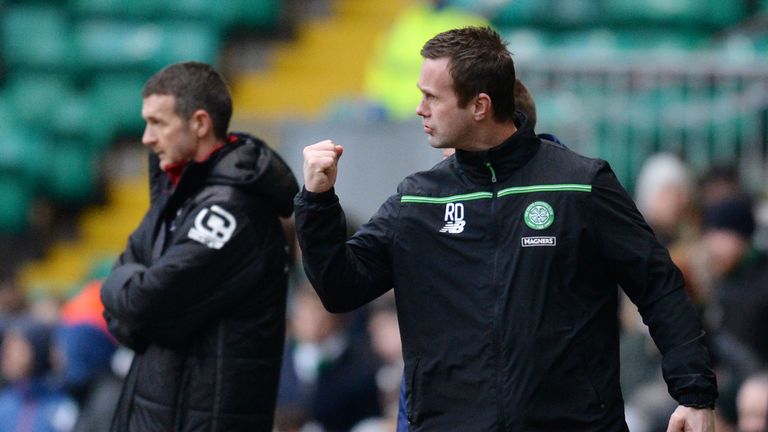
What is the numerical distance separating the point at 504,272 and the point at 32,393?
4.40 metres

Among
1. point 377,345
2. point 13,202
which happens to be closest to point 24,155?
point 13,202

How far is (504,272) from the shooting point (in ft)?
14.2

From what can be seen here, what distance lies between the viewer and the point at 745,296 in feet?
24.1

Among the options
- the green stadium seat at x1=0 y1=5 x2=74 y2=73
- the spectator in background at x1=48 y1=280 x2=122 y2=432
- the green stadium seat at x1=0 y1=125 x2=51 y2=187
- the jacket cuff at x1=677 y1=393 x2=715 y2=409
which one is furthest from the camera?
the green stadium seat at x1=0 y1=5 x2=74 y2=73

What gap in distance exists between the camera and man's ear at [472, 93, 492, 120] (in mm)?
4383

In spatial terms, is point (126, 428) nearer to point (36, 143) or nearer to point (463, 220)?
point (463, 220)

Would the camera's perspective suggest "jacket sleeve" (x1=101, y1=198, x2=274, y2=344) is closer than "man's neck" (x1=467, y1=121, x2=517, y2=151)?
No

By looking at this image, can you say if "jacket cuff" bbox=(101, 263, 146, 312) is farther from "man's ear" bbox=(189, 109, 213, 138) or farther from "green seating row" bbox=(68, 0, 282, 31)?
Answer: "green seating row" bbox=(68, 0, 282, 31)

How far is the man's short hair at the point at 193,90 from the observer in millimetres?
5273

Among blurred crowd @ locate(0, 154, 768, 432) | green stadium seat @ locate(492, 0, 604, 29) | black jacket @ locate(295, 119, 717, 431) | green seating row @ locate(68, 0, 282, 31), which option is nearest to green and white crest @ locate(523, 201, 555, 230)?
black jacket @ locate(295, 119, 717, 431)

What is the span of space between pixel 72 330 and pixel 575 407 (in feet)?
10.1

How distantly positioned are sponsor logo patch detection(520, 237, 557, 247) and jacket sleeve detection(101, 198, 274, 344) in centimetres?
121

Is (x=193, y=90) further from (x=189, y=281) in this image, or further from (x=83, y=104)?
(x=83, y=104)

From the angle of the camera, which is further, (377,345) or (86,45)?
(86,45)
